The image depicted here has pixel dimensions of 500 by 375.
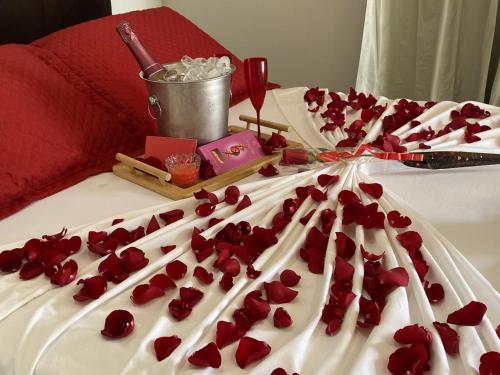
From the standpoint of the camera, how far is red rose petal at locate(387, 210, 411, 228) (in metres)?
1.05

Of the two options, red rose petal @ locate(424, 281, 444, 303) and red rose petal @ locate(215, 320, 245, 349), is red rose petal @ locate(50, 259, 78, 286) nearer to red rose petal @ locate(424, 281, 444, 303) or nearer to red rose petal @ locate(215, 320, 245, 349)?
red rose petal @ locate(215, 320, 245, 349)

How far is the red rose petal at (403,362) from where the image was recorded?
2.27 feet

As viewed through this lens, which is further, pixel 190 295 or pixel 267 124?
pixel 267 124

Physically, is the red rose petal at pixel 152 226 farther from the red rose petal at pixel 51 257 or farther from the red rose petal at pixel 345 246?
the red rose petal at pixel 345 246

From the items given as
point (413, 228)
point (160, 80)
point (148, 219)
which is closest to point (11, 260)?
point (148, 219)

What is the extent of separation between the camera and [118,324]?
804 mm

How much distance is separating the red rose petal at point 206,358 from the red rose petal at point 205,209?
40 centimetres

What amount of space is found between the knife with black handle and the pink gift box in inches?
15.2

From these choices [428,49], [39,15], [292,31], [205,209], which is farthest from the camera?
[292,31]

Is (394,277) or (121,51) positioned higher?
(121,51)

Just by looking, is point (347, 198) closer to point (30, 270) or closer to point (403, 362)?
point (403, 362)

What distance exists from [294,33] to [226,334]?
7.21ft

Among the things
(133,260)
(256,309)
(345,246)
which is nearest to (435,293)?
(345,246)

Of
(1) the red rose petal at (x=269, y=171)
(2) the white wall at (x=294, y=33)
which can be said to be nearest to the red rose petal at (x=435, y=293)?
(1) the red rose petal at (x=269, y=171)
